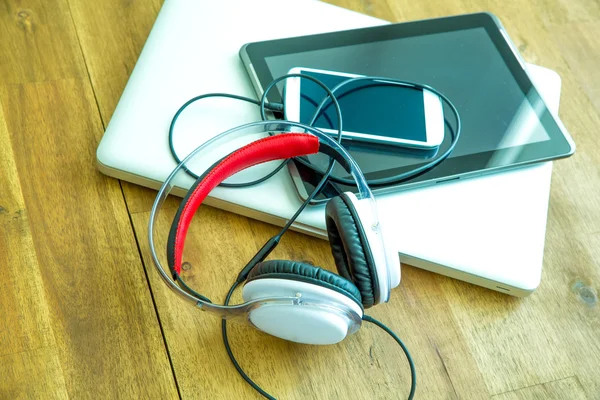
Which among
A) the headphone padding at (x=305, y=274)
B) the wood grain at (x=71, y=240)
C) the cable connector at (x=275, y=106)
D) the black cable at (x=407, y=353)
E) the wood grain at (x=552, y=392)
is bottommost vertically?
the wood grain at (x=552, y=392)

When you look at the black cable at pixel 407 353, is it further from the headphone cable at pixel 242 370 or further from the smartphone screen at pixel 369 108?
the smartphone screen at pixel 369 108

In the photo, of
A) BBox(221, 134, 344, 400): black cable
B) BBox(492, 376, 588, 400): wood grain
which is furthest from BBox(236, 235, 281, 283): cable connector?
BBox(492, 376, 588, 400): wood grain

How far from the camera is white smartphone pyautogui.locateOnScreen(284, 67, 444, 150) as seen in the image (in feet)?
2.46

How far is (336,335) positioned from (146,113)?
0.35 m

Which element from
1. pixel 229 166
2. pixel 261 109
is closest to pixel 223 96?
pixel 261 109

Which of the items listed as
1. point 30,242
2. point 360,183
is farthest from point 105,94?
point 360,183

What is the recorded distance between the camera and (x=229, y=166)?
25.0 inches

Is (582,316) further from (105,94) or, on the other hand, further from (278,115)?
(105,94)

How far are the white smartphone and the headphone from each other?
10cm

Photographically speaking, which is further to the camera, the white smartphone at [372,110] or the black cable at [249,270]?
the white smartphone at [372,110]

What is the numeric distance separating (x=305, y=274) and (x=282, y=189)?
18 cm

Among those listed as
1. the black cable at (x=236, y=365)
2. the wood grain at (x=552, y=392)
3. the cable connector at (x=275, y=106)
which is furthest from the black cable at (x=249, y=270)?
the wood grain at (x=552, y=392)

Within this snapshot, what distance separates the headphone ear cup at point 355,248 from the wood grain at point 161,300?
97 millimetres

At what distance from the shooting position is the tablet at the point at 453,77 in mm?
748
